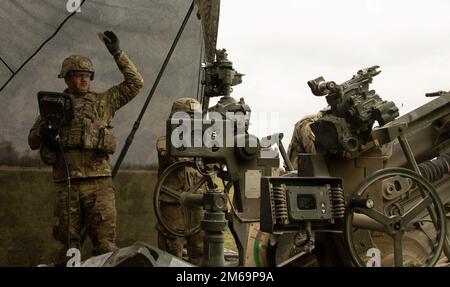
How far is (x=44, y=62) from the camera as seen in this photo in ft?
18.7

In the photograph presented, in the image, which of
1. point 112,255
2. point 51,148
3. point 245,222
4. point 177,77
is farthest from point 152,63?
point 112,255

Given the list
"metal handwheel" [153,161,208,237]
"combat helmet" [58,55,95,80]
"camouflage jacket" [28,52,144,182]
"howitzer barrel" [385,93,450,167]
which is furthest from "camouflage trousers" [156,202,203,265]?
"howitzer barrel" [385,93,450,167]

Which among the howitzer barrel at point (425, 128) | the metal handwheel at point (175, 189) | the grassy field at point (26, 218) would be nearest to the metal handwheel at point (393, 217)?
the howitzer barrel at point (425, 128)

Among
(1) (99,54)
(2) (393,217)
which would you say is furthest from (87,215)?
(2) (393,217)

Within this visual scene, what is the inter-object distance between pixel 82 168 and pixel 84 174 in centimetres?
6

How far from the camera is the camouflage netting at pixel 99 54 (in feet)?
17.9

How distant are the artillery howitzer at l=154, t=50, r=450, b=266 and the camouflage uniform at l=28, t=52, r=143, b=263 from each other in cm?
52

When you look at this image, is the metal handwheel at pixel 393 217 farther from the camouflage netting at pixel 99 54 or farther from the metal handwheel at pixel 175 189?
the camouflage netting at pixel 99 54

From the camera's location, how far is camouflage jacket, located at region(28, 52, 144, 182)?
15.5 feet

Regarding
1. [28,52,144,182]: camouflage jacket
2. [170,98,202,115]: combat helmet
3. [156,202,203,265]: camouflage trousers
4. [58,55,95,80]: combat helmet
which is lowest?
[156,202,203,265]: camouflage trousers

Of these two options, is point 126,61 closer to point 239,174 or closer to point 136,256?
point 239,174

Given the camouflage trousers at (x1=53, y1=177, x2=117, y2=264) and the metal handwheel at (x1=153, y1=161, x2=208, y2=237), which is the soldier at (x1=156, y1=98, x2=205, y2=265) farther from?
the camouflage trousers at (x1=53, y1=177, x2=117, y2=264)

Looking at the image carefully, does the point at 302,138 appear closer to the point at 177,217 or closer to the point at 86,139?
the point at 177,217
